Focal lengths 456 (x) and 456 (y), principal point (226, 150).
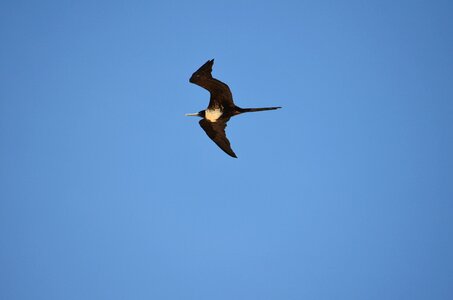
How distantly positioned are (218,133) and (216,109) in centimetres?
143

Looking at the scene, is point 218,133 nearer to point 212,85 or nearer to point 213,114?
point 213,114

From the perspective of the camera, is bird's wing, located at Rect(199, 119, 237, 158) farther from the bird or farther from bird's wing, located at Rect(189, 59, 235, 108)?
bird's wing, located at Rect(189, 59, 235, 108)

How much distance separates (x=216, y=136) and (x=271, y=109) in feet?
10.4

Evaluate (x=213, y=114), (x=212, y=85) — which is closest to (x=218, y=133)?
(x=213, y=114)

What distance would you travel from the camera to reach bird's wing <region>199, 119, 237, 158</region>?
52.1 feet

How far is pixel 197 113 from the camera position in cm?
1563

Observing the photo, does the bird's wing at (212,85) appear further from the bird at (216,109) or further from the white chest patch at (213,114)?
the white chest patch at (213,114)

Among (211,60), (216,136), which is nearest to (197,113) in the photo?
(216,136)

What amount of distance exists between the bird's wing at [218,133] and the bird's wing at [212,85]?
1.28m

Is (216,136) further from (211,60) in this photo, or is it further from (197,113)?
(211,60)

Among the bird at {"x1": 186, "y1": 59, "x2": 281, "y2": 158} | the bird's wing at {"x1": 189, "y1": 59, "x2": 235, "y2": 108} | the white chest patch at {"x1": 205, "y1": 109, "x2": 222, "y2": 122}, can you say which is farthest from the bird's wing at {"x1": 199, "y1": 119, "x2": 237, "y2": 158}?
the bird's wing at {"x1": 189, "y1": 59, "x2": 235, "y2": 108}

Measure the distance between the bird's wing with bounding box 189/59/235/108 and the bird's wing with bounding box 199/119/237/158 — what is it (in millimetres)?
1284

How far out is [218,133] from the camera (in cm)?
1614

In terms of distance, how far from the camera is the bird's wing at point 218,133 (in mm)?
15891
